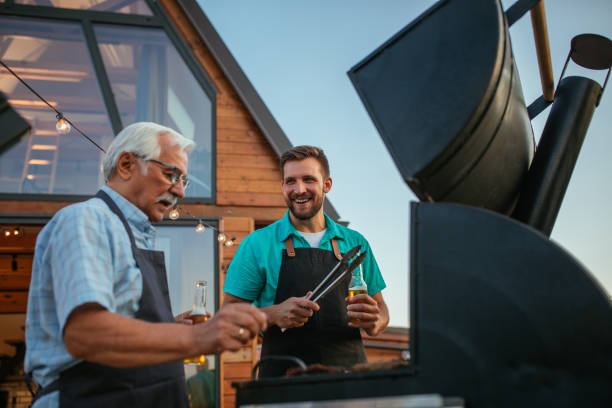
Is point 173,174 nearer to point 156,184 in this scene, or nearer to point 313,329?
point 156,184

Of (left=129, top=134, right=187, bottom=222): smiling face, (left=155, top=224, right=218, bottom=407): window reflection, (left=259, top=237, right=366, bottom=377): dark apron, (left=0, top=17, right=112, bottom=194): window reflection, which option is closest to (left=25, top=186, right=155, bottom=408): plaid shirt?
(left=129, top=134, right=187, bottom=222): smiling face

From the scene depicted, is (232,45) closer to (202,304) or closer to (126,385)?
(202,304)

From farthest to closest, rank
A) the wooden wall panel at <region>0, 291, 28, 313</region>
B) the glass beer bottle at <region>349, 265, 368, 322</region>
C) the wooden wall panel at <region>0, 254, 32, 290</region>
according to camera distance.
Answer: the wooden wall panel at <region>0, 291, 28, 313</region>
the wooden wall panel at <region>0, 254, 32, 290</region>
the glass beer bottle at <region>349, 265, 368, 322</region>

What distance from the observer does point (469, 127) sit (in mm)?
1094

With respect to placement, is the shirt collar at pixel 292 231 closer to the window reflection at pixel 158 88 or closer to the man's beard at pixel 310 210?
the man's beard at pixel 310 210

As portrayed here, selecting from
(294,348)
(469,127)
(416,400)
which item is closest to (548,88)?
(469,127)

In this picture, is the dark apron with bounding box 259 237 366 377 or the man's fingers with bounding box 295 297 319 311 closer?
the man's fingers with bounding box 295 297 319 311

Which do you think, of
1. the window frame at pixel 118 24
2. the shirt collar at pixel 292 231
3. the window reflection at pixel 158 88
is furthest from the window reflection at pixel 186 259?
the shirt collar at pixel 292 231

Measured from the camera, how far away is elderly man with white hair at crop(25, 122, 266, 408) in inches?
41.4

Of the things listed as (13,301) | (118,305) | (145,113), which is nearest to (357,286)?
(118,305)

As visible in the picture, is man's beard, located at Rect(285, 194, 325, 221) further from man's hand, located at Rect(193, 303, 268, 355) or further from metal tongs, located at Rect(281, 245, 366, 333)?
man's hand, located at Rect(193, 303, 268, 355)

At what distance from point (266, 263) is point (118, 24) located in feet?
16.4

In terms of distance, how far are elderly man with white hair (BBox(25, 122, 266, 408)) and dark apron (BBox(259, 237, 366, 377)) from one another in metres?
0.57

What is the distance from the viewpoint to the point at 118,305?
1235mm
